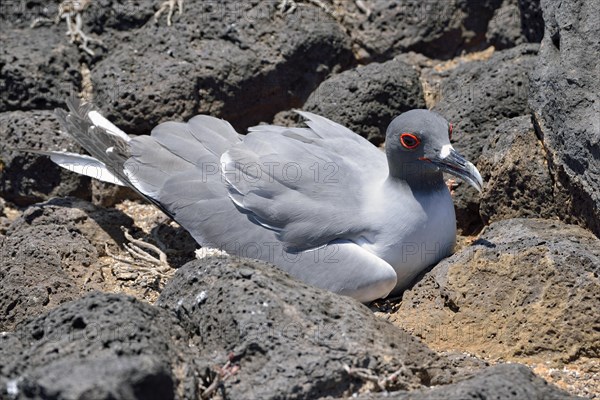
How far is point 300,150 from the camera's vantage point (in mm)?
7121

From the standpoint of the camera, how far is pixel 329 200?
Result: 6.84 metres

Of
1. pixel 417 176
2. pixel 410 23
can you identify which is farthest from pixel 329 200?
pixel 410 23

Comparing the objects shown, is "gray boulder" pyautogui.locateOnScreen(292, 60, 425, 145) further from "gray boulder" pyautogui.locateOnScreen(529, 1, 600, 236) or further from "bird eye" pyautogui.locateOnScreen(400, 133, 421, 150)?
"bird eye" pyautogui.locateOnScreen(400, 133, 421, 150)

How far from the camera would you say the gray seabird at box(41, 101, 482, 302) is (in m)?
6.72

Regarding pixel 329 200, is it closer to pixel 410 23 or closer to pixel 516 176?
pixel 516 176

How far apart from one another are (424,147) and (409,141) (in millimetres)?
102

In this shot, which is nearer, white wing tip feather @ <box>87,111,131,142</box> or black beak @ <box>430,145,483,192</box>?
black beak @ <box>430,145,483,192</box>

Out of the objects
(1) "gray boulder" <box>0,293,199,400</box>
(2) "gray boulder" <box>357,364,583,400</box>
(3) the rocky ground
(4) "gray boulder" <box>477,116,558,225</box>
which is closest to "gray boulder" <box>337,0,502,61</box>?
(3) the rocky ground

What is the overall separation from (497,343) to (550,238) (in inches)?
32.2

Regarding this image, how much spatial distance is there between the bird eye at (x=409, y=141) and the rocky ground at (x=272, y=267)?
773 mm

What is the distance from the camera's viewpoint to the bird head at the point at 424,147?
6.62m

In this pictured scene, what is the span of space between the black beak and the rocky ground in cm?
46

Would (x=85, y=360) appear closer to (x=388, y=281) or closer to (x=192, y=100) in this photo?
(x=388, y=281)

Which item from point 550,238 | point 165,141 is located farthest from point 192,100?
point 550,238
